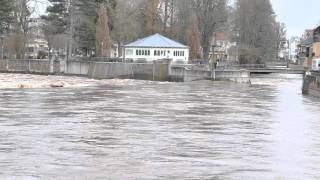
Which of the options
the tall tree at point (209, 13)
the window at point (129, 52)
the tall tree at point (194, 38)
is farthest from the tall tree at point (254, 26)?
the window at point (129, 52)

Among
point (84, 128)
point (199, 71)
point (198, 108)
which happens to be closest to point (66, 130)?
point (84, 128)

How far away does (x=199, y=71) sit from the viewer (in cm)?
8269

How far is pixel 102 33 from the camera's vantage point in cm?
9750

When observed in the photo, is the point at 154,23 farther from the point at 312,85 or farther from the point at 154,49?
the point at 312,85

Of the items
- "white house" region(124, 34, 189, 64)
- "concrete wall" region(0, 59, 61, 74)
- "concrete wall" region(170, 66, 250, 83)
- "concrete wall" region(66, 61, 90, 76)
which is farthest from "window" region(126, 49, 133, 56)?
"concrete wall" region(170, 66, 250, 83)

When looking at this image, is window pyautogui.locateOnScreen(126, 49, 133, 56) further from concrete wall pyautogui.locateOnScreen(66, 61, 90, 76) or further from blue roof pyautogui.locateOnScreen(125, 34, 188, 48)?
concrete wall pyautogui.locateOnScreen(66, 61, 90, 76)

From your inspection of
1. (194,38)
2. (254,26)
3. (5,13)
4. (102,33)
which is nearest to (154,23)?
(194,38)

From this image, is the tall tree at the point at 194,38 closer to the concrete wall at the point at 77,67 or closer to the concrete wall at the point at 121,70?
the concrete wall at the point at 77,67

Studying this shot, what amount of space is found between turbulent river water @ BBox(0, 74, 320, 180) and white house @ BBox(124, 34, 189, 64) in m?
70.4

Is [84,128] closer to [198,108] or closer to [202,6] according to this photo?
[198,108]

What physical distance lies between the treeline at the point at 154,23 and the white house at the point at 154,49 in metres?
2.81

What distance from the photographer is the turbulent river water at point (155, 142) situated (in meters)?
16.3

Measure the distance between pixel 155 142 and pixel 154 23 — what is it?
329 feet

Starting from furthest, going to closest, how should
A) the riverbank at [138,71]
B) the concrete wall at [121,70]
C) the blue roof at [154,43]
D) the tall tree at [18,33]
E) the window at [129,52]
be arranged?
the window at [129,52]
the blue roof at [154,43]
the tall tree at [18,33]
the concrete wall at [121,70]
the riverbank at [138,71]
